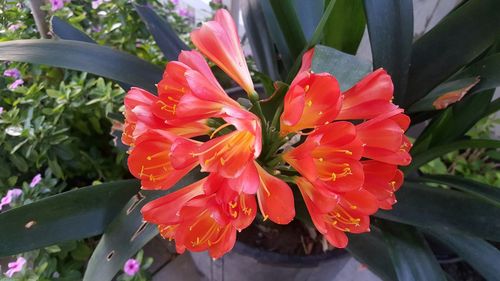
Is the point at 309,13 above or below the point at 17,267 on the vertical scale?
above

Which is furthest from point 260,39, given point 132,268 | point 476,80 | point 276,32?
point 132,268

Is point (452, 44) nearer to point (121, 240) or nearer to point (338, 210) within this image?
point (338, 210)

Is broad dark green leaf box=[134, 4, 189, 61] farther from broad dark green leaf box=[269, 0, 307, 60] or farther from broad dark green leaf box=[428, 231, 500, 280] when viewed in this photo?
broad dark green leaf box=[428, 231, 500, 280]

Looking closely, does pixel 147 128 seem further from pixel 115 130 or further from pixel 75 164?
pixel 75 164

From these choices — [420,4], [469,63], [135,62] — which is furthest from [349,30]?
[420,4]

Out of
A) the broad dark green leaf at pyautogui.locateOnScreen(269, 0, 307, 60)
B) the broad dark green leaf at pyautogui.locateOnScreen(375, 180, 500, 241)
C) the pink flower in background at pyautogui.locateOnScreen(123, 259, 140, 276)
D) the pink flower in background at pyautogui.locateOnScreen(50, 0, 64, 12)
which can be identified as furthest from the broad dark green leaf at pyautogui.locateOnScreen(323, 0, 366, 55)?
the pink flower in background at pyautogui.locateOnScreen(50, 0, 64, 12)
